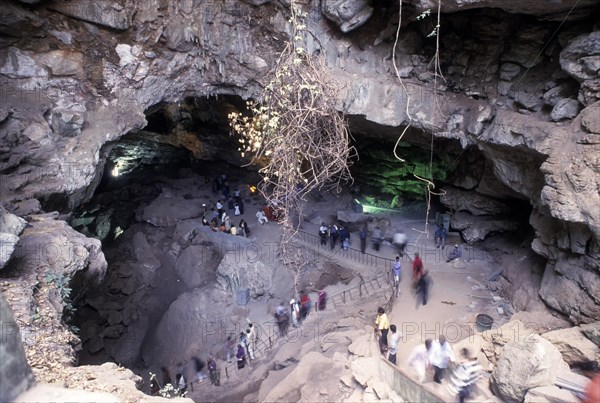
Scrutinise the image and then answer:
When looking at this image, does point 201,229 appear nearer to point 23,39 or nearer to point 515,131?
point 23,39

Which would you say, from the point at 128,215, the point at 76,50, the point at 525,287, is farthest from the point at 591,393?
the point at 128,215

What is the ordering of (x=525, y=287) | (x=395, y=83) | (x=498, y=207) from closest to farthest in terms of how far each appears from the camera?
(x=525, y=287)
(x=395, y=83)
(x=498, y=207)

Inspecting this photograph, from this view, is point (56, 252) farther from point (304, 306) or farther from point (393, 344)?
point (393, 344)

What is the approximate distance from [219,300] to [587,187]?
9754 millimetres

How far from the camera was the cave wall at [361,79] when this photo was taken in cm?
736

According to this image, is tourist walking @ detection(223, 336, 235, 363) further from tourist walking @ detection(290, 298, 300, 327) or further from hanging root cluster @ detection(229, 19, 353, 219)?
hanging root cluster @ detection(229, 19, 353, 219)

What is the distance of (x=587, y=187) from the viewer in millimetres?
6750

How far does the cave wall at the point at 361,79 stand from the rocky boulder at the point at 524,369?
2.70 metres

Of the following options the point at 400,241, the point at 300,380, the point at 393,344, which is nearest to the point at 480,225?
the point at 400,241

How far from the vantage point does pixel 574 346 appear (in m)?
6.41

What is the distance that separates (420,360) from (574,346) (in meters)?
2.61

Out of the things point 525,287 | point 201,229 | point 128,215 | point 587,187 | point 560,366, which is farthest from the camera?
point 128,215

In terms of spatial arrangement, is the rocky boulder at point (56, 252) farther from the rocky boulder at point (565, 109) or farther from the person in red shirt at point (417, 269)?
the rocky boulder at point (565, 109)

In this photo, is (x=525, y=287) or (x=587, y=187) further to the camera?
(x=525, y=287)
